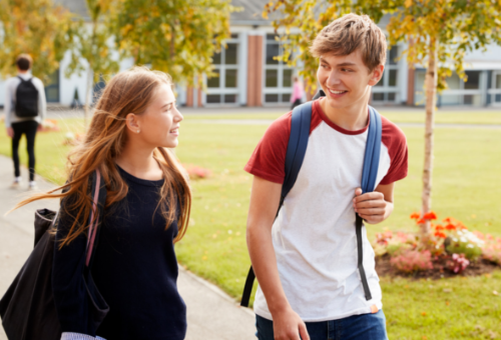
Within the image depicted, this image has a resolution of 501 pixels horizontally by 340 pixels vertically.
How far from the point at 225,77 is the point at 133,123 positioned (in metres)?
39.2

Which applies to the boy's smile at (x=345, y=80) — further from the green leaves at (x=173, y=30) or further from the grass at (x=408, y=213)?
the green leaves at (x=173, y=30)

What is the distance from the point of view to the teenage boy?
83.7 inches

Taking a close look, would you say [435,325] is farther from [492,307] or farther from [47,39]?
[47,39]

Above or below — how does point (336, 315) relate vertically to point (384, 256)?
above

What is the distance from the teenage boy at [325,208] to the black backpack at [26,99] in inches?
317

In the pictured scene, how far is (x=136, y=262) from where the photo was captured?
2500 millimetres

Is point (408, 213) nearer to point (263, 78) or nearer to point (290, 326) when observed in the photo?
point (290, 326)

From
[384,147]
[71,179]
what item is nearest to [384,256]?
[384,147]

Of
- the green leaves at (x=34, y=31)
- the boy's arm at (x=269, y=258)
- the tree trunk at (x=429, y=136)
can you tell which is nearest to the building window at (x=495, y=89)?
the green leaves at (x=34, y=31)

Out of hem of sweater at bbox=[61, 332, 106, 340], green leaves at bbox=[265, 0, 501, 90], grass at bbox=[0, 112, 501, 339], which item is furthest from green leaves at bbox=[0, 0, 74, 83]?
hem of sweater at bbox=[61, 332, 106, 340]

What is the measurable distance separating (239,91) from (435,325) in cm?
3772

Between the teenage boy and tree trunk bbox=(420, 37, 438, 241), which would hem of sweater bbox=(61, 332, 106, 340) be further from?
tree trunk bbox=(420, 37, 438, 241)

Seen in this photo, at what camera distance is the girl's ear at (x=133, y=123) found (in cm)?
262

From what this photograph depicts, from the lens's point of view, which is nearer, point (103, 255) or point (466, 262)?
point (103, 255)
